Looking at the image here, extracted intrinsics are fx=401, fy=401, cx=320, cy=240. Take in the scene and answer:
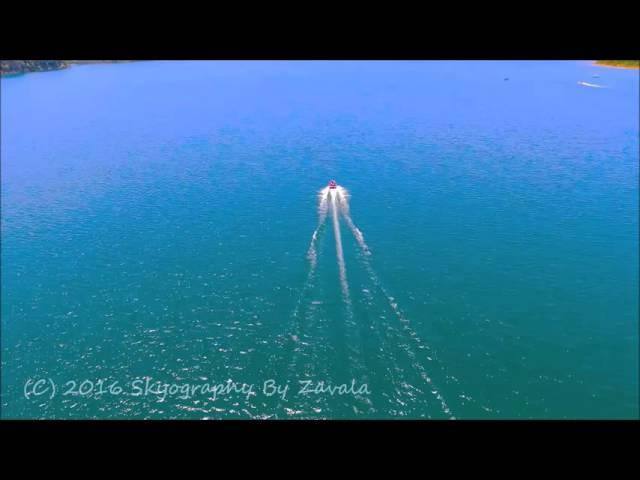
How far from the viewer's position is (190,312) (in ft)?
120

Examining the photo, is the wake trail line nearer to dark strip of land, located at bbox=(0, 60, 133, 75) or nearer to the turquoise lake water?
the turquoise lake water

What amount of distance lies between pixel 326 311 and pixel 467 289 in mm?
14091

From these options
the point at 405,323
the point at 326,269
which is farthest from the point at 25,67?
the point at 405,323

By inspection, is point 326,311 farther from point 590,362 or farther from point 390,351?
point 590,362

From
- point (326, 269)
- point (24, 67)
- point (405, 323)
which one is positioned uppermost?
point (24, 67)

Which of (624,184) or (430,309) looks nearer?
(430,309)

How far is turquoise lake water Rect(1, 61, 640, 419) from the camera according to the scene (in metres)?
29.9

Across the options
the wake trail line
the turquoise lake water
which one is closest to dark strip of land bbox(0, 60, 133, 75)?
the turquoise lake water

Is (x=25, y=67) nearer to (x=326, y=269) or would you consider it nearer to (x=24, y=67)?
(x=24, y=67)

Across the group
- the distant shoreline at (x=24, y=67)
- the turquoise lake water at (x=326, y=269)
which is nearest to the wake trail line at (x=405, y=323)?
the turquoise lake water at (x=326, y=269)

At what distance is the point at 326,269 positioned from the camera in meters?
40.2

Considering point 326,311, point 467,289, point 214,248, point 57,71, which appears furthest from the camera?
point 57,71

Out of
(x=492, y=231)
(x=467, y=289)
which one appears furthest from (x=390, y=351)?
(x=492, y=231)

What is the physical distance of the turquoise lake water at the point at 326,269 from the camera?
29938 millimetres
